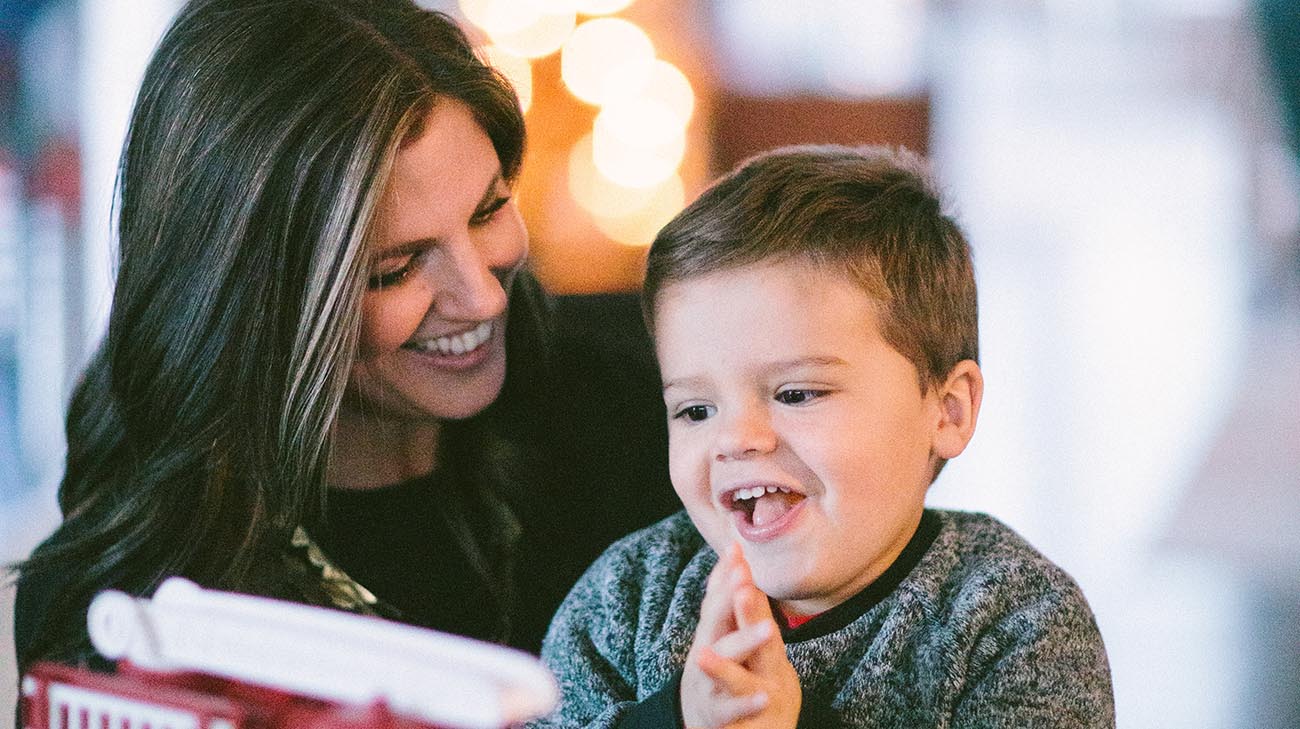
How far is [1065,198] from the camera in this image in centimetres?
535

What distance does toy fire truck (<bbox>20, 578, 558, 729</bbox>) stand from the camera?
0.48 metres

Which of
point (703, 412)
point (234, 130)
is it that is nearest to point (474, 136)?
point (234, 130)

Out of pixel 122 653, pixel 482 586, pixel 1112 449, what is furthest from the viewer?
pixel 1112 449

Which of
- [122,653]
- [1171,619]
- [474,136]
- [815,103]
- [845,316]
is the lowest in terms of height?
[1171,619]

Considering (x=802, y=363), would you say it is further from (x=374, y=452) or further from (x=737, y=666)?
(x=374, y=452)

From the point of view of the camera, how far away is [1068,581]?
3.34 ft

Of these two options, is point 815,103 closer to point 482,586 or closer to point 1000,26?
point 1000,26

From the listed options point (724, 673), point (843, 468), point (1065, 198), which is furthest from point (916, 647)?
point (1065, 198)

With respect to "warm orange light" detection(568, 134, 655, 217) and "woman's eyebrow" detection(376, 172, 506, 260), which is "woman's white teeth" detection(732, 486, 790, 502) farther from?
"warm orange light" detection(568, 134, 655, 217)

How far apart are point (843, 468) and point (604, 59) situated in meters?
4.14

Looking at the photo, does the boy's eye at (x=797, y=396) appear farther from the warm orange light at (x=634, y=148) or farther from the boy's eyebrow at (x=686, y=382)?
the warm orange light at (x=634, y=148)

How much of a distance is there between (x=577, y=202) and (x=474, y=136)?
3.95 m

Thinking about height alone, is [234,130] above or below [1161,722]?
above

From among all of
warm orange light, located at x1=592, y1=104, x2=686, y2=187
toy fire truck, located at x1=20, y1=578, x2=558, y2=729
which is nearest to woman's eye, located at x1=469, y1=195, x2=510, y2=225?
toy fire truck, located at x1=20, y1=578, x2=558, y2=729
